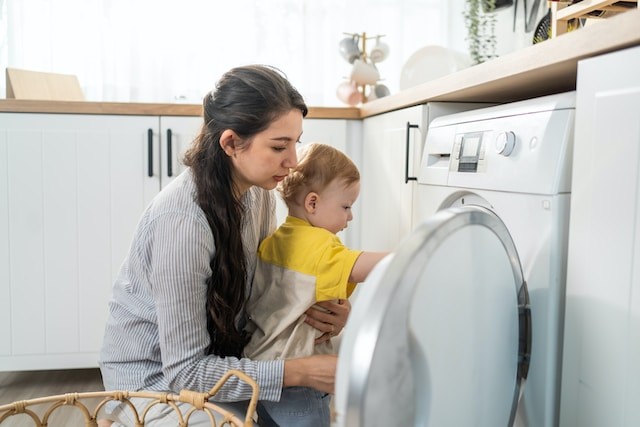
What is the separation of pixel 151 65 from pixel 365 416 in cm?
256

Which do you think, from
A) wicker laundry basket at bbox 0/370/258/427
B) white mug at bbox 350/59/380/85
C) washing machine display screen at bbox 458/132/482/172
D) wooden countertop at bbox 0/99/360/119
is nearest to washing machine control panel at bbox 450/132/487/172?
washing machine display screen at bbox 458/132/482/172

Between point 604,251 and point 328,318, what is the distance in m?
0.58

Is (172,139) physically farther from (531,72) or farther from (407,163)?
(531,72)

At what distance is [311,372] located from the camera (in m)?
1.06

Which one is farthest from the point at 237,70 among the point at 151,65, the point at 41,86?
the point at 151,65

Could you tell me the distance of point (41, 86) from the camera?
2395mm

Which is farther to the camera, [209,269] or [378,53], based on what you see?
[378,53]

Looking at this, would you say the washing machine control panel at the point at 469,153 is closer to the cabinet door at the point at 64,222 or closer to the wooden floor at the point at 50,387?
the cabinet door at the point at 64,222

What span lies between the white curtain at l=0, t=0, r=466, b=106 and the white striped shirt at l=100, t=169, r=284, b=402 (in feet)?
5.97

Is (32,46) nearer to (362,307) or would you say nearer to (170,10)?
(170,10)

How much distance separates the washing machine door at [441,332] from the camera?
53 centimetres

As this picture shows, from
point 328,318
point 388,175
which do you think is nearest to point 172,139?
point 388,175

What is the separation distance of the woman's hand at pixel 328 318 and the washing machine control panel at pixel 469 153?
366mm

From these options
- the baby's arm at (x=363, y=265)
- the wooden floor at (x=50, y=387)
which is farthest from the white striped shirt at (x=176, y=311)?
the wooden floor at (x=50, y=387)
